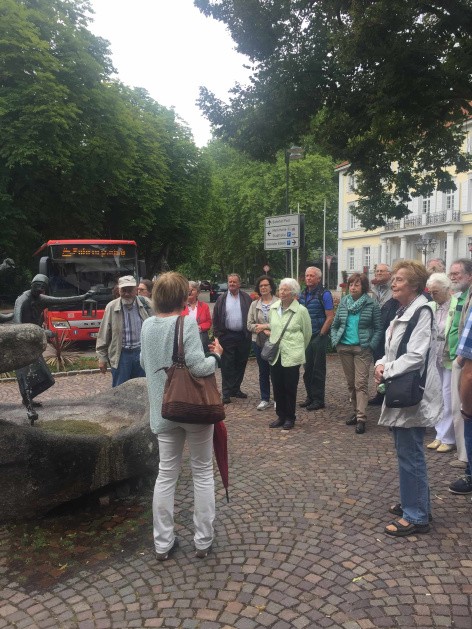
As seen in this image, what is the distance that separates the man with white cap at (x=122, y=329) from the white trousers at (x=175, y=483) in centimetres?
284

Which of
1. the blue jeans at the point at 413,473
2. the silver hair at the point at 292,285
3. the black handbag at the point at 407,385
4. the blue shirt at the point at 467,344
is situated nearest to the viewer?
the blue shirt at the point at 467,344

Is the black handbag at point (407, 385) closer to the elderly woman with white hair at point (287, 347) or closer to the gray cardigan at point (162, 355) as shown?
the gray cardigan at point (162, 355)

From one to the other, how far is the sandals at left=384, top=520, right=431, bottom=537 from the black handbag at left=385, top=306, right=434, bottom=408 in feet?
2.80

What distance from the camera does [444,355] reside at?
218 inches

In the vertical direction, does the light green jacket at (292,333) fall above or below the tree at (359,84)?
below

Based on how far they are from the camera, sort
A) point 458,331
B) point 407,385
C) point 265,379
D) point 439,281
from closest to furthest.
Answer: point 407,385, point 458,331, point 439,281, point 265,379

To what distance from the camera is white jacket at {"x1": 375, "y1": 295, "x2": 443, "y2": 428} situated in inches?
140

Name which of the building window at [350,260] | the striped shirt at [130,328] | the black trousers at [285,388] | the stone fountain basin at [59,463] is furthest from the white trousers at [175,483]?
the building window at [350,260]

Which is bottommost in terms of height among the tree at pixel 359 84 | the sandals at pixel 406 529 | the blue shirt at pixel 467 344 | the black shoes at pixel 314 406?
the black shoes at pixel 314 406

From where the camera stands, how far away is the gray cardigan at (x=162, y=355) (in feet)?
10.7

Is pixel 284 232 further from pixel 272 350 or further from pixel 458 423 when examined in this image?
pixel 458 423

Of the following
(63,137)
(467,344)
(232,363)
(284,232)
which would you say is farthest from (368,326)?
(63,137)

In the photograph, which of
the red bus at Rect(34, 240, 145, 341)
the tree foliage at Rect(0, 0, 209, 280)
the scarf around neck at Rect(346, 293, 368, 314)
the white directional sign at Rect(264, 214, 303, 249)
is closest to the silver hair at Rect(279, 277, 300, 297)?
the scarf around neck at Rect(346, 293, 368, 314)

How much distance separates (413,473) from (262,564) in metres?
1.20
